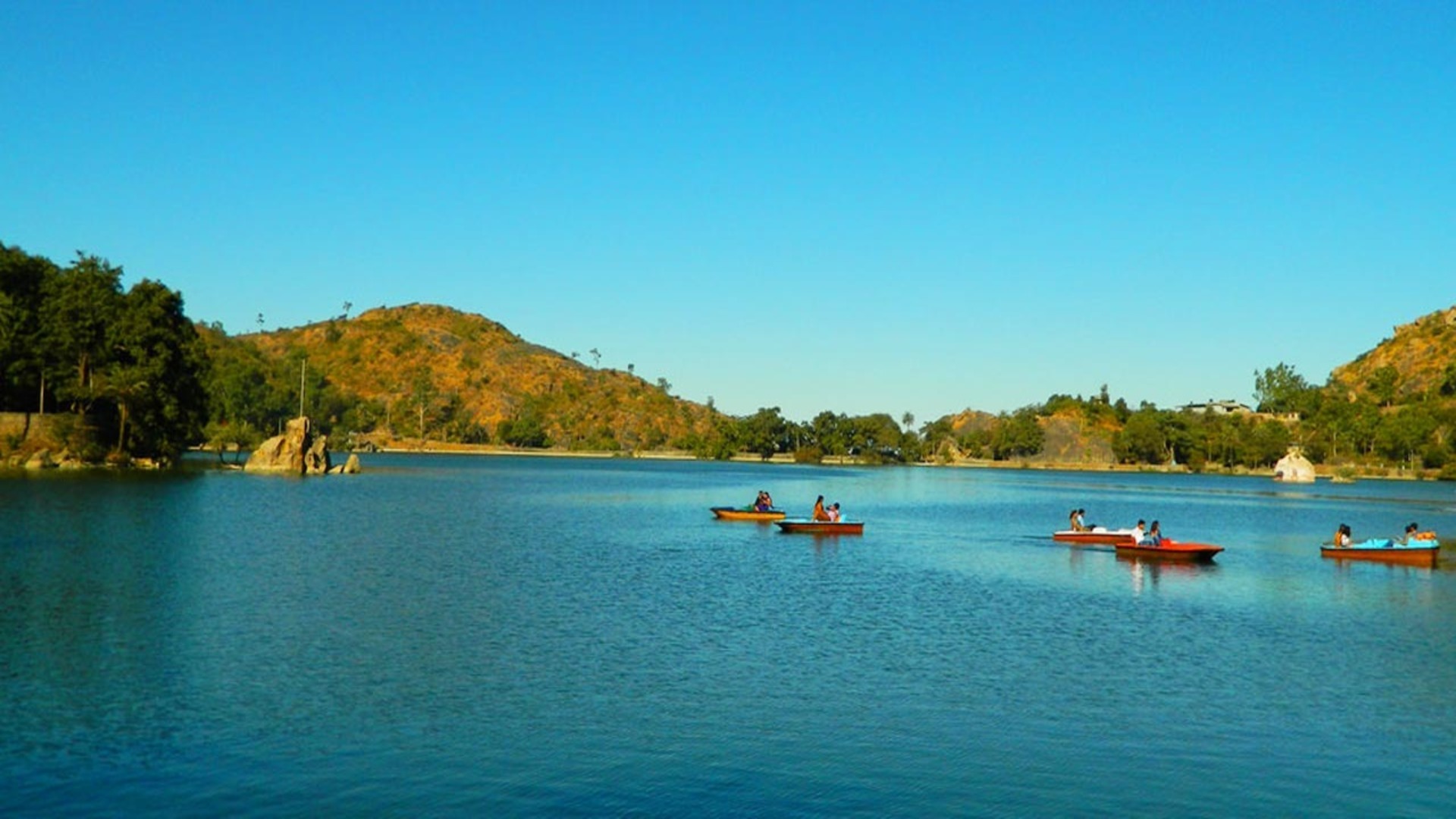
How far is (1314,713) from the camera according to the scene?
20.4m

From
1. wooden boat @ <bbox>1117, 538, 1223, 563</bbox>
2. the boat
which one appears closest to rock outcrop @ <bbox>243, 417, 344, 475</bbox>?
the boat

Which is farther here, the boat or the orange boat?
the boat

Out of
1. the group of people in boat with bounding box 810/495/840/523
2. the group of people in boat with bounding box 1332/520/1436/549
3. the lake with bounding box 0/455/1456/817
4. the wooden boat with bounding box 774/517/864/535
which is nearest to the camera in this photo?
the lake with bounding box 0/455/1456/817

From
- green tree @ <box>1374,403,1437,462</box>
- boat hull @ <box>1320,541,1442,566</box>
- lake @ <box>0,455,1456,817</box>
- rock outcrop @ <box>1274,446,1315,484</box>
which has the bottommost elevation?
lake @ <box>0,455,1456,817</box>

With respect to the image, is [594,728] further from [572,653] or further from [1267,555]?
[1267,555]

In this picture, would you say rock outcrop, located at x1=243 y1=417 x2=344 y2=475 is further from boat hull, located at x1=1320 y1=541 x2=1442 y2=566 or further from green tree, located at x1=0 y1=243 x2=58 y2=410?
boat hull, located at x1=1320 y1=541 x2=1442 y2=566

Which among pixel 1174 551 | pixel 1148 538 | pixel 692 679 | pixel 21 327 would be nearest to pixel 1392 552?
pixel 1174 551

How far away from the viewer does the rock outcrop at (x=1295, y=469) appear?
166 metres

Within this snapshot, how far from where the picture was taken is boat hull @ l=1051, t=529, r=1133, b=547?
54.1 meters

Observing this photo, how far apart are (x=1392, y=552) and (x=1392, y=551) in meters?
0.03

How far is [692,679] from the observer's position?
2173 cm

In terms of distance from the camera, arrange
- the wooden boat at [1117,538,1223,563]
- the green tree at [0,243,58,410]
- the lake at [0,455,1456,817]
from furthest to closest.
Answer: the green tree at [0,243,58,410] → the wooden boat at [1117,538,1223,563] → the lake at [0,455,1456,817]

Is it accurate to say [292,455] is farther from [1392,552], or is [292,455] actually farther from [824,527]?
[1392,552]

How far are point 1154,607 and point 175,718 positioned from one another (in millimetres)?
27187
